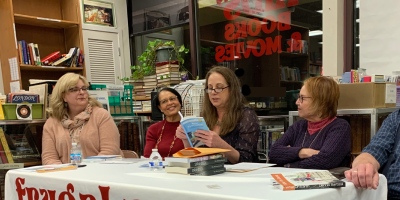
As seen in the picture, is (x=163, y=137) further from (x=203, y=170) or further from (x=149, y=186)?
(x=149, y=186)

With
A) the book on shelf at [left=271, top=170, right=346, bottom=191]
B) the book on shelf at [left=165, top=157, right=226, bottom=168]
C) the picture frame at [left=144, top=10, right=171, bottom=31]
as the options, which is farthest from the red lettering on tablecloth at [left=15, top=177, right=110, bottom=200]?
the picture frame at [left=144, top=10, right=171, bottom=31]

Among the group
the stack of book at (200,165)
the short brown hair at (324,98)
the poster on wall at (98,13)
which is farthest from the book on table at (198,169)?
the poster on wall at (98,13)

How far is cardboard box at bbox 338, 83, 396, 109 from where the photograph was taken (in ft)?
7.58

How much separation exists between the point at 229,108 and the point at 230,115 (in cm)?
5

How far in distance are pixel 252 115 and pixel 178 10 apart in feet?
9.53

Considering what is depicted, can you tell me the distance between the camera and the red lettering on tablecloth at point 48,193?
4.71ft

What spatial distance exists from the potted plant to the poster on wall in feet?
3.34

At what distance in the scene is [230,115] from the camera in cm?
223

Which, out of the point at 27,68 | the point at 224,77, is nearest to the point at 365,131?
the point at 224,77

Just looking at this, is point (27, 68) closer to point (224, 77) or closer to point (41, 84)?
point (41, 84)

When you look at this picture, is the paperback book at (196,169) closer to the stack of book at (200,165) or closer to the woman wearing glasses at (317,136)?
the stack of book at (200,165)

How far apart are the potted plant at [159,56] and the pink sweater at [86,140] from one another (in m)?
1.50

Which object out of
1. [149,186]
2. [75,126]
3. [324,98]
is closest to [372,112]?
[324,98]

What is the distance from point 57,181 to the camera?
1637 mm
